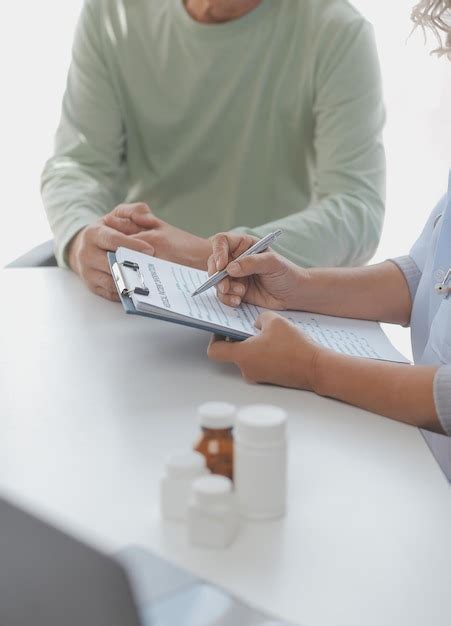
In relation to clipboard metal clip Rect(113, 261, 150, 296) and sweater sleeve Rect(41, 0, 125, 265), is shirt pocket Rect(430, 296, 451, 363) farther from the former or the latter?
sweater sleeve Rect(41, 0, 125, 265)

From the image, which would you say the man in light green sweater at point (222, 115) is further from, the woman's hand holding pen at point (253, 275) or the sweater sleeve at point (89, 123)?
the woman's hand holding pen at point (253, 275)

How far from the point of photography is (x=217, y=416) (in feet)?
2.21

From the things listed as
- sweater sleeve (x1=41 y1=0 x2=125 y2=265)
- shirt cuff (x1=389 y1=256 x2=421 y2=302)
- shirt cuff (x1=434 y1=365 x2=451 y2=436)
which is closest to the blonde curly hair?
shirt cuff (x1=389 y1=256 x2=421 y2=302)

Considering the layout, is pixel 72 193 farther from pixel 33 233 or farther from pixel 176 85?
pixel 33 233

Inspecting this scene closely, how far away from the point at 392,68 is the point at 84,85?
1337mm

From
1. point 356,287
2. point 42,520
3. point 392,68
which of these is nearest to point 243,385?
point 356,287

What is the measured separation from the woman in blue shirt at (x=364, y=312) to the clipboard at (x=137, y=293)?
0.7 inches

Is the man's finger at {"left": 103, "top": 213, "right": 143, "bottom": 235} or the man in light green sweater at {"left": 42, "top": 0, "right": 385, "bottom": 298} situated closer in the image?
the man's finger at {"left": 103, "top": 213, "right": 143, "bottom": 235}

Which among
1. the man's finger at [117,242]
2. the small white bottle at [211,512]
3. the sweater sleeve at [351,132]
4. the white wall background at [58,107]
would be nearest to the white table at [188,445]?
the small white bottle at [211,512]

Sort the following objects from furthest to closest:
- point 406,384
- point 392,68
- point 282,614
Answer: point 392,68 → point 406,384 → point 282,614

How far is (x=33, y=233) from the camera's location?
2.91 metres

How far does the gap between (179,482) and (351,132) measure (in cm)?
102

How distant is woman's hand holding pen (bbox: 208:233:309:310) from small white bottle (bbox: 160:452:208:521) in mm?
454

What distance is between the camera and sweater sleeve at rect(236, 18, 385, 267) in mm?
1521
